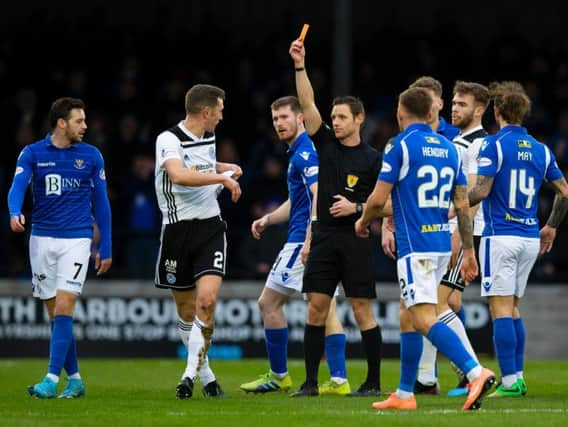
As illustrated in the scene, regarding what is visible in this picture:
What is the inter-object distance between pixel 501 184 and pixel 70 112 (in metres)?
3.46

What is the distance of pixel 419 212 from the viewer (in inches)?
356

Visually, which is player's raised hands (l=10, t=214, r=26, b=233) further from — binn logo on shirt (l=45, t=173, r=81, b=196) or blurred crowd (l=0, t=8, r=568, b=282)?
blurred crowd (l=0, t=8, r=568, b=282)

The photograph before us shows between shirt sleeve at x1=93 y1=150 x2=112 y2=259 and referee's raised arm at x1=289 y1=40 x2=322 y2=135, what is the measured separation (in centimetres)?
192

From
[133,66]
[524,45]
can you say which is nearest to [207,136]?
[133,66]

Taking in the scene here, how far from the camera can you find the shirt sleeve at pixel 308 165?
1093cm

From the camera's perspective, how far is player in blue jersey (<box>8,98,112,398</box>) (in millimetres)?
10719

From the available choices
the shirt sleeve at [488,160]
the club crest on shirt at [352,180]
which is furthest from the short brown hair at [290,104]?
the shirt sleeve at [488,160]

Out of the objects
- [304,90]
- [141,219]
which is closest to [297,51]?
[304,90]

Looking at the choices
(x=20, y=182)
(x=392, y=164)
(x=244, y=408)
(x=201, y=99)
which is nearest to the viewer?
(x=392, y=164)

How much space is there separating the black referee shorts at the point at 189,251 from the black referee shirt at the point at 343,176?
2.72 feet

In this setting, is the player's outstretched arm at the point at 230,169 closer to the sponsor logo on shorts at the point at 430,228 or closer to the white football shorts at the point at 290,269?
the white football shorts at the point at 290,269

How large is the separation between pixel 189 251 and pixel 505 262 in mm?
2432

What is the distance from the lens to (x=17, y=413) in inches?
359

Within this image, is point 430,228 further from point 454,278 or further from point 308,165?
point 308,165
